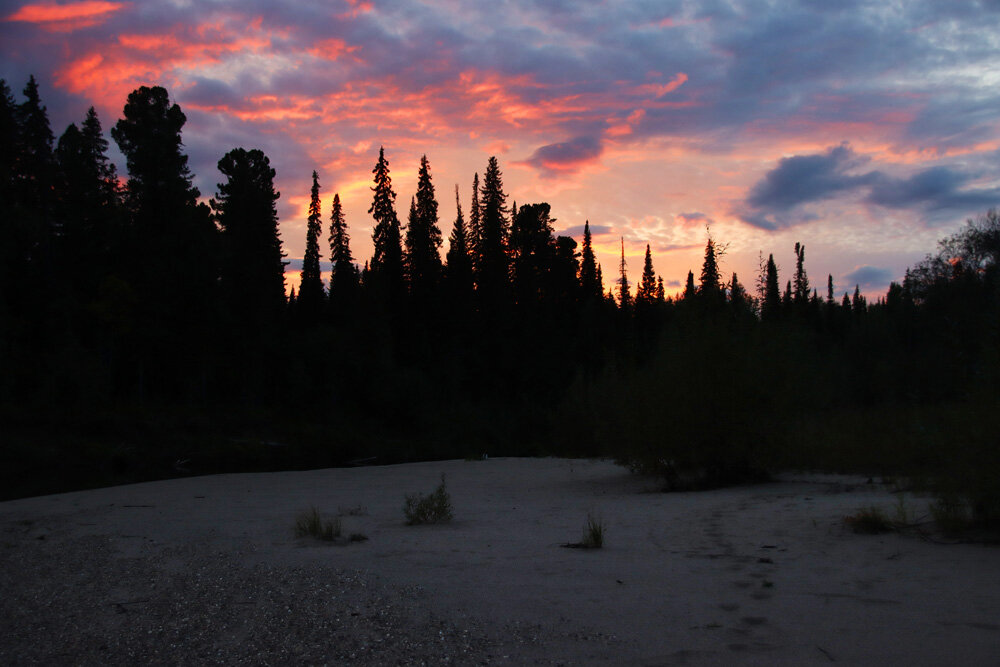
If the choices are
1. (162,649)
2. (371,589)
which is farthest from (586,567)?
(162,649)

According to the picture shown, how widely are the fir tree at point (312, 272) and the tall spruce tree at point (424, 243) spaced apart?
8.19 meters

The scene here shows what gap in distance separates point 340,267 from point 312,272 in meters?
2.48

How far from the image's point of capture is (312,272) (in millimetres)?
60094

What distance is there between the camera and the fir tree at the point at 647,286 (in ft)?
254

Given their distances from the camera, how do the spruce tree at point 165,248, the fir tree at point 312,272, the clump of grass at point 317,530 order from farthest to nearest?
the fir tree at point 312,272
the spruce tree at point 165,248
the clump of grass at point 317,530

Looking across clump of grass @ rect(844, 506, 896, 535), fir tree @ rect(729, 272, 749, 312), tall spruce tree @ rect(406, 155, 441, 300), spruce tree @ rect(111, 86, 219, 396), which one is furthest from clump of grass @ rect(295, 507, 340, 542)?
tall spruce tree @ rect(406, 155, 441, 300)

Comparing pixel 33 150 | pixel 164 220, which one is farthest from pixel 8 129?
pixel 164 220

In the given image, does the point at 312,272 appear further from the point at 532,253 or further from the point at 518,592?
the point at 518,592

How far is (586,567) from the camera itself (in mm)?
7234

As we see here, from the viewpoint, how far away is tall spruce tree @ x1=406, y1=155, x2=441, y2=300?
5984 centimetres

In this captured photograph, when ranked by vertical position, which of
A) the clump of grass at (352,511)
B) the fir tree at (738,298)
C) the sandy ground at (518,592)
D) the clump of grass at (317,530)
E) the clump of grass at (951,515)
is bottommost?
the clump of grass at (352,511)

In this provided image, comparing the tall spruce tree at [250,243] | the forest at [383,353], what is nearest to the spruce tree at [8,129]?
the forest at [383,353]

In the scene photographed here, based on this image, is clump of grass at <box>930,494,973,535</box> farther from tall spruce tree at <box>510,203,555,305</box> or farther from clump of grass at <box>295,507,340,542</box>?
tall spruce tree at <box>510,203,555,305</box>

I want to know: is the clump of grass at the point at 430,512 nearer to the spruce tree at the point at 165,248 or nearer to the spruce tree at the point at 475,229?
the spruce tree at the point at 165,248
